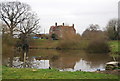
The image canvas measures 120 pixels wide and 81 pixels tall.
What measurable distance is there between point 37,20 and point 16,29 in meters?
6.05

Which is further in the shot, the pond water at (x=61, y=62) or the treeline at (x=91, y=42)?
the treeline at (x=91, y=42)

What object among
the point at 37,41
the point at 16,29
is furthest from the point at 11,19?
the point at 37,41

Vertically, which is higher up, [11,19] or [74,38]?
[11,19]

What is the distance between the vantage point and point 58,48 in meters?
45.9

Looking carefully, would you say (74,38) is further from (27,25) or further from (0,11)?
(0,11)

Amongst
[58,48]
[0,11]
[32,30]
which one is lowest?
[58,48]

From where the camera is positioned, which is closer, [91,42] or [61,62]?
[61,62]

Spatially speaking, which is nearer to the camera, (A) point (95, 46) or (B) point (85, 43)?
(A) point (95, 46)

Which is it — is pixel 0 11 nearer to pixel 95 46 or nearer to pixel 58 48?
pixel 58 48

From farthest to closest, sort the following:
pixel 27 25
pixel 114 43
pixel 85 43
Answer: pixel 27 25 → pixel 114 43 → pixel 85 43

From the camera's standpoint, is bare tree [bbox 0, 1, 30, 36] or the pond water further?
bare tree [bbox 0, 1, 30, 36]

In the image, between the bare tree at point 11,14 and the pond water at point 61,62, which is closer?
the pond water at point 61,62

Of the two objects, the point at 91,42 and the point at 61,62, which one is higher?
the point at 91,42

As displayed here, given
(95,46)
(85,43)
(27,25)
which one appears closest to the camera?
(95,46)
